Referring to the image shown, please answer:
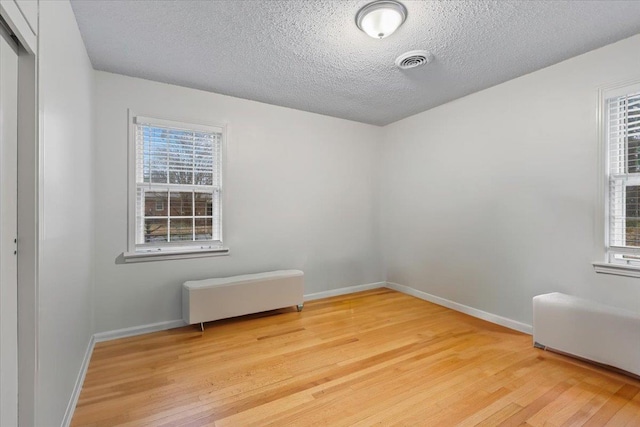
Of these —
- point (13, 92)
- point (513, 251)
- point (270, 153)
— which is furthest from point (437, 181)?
point (13, 92)

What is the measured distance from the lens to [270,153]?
12.6 ft

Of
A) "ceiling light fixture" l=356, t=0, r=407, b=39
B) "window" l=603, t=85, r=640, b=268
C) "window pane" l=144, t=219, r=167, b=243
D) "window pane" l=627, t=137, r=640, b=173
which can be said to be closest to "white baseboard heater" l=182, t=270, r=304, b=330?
"window pane" l=144, t=219, r=167, b=243

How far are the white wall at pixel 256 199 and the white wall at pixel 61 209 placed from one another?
0.50 metres

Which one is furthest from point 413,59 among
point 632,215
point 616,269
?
point 616,269

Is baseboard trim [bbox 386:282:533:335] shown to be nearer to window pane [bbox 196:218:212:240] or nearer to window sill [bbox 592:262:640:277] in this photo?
window sill [bbox 592:262:640:277]

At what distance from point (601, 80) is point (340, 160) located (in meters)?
2.85

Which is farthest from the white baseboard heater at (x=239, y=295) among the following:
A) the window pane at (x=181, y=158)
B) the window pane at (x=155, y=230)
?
the window pane at (x=181, y=158)

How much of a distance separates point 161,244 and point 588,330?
3.98 meters

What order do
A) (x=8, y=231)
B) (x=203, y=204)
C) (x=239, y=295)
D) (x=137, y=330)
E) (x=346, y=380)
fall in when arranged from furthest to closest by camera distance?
(x=203, y=204)
(x=239, y=295)
(x=137, y=330)
(x=346, y=380)
(x=8, y=231)

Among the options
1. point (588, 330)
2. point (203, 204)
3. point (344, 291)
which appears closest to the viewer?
point (588, 330)

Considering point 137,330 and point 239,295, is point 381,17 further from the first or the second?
point 137,330

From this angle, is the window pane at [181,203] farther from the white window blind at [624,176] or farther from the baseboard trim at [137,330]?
the white window blind at [624,176]

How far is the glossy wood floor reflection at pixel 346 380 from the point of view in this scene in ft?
5.95

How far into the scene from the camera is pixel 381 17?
202 centimetres
